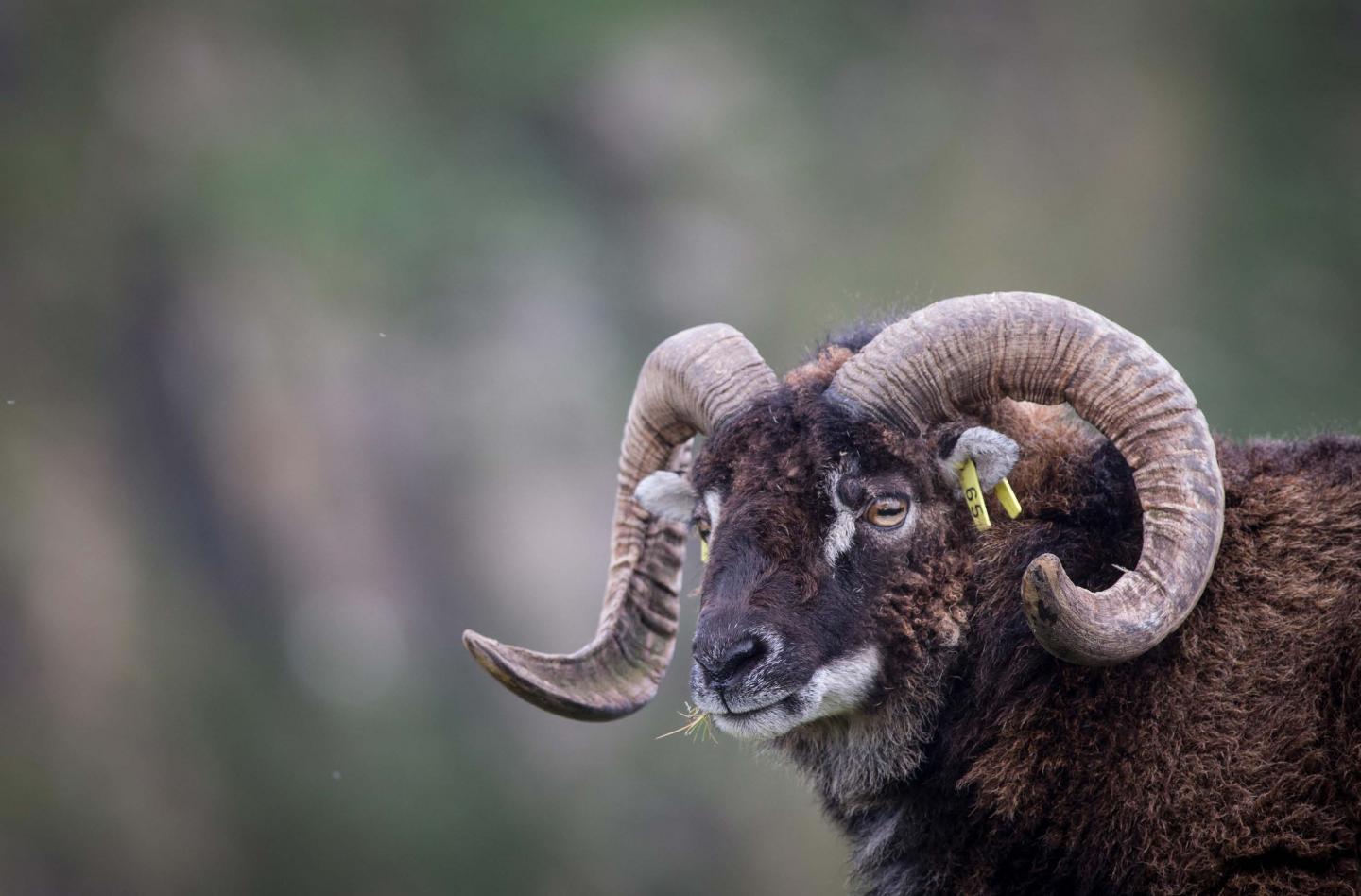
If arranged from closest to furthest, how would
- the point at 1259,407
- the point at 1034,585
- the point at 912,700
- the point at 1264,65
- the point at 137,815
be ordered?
the point at 1034,585
the point at 912,700
the point at 137,815
the point at 1259,407
the point at 1264,65

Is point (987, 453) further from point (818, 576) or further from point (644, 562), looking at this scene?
point (644, 562)

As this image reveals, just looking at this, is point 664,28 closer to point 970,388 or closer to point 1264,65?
point 1264,65

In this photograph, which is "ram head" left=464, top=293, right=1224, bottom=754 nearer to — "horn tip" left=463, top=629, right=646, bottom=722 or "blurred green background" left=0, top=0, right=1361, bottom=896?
"horn tip" left=463, top=629, right=646, bottom=722

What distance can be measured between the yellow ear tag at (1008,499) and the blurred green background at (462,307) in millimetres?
8952

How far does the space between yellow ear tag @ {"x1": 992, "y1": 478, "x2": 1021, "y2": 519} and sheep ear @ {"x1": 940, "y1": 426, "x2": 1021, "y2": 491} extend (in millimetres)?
42

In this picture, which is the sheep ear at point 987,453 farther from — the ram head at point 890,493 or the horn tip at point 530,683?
the horn tip at point 530,683

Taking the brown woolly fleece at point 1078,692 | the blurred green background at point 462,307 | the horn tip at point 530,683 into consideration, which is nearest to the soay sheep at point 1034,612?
the brown woolly fleece at point 1078,692

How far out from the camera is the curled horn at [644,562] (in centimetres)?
714

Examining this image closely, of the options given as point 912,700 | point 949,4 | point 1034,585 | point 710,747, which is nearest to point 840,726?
point 912,700

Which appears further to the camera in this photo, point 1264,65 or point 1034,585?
point 1264,65

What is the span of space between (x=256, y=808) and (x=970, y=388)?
1305 cm

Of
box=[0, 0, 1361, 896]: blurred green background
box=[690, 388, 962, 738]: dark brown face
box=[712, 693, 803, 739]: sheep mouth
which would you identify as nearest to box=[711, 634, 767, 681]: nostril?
box=[690, 388, 962, 738]: dark brown face

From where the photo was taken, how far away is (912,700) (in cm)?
632

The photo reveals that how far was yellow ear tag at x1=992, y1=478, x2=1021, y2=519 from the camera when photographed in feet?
20.5
